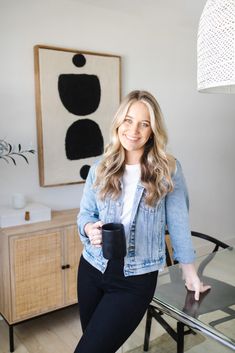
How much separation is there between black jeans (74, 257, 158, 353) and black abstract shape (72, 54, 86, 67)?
1.76m

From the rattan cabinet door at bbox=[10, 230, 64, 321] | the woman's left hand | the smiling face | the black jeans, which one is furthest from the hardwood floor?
the smiling face

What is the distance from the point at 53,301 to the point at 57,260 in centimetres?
29

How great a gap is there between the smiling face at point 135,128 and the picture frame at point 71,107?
1.35 metres

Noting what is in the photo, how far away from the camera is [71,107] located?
2.73 meters

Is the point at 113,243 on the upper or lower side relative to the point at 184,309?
upper

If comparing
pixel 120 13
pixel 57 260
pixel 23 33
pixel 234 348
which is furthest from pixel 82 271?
pixel 120 13

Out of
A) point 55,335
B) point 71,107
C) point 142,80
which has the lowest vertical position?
point 55,335

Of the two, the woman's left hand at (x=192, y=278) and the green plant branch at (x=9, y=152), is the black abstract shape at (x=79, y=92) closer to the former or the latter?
the green plant branch at (x=9, y=152)

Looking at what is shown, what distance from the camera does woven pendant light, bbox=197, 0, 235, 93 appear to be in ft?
3.13

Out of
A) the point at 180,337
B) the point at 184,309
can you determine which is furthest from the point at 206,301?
the point at 180,337

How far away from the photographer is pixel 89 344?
127cm

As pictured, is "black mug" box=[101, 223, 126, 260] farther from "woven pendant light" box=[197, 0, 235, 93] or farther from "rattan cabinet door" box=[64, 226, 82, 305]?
"rattan cabinet door" box=[64, 226, 82, 305]

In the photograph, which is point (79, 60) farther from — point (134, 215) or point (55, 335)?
point (55, 335)

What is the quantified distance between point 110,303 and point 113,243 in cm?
26
